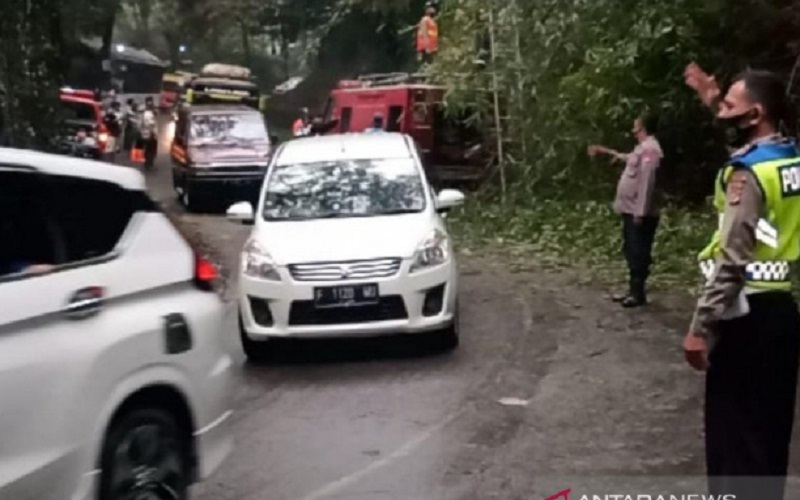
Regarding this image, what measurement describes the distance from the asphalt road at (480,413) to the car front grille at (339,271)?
73cm

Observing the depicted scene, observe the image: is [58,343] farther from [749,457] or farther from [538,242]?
[538,242]

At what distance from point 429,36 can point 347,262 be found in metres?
16.1

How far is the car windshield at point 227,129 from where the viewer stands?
28.7 metres

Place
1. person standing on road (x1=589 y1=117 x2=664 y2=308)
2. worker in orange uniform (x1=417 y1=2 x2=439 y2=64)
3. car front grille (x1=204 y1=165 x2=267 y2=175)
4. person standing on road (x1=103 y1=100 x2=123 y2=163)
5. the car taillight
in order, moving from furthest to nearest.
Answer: person standing on road (x1=103 y1=100 x2=123 y2=163), car front grille (x1=204 y1=165 x2=267 y2=175), worker in orange uniform (x1=417 y1=2 x2=439 y2=64), person standing on road (x1=589 y1=117 x2=664 y2=308), the car taillight

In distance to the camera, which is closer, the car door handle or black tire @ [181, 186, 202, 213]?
the car door handle

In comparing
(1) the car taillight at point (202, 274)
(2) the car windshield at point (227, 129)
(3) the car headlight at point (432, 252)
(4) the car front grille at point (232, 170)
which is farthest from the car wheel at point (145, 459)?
(2) the car windshield at point (227, 129)

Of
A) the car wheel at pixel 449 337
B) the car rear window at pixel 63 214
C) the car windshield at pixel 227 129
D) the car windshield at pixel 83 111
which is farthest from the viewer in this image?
the car windshield at pixel 83 111

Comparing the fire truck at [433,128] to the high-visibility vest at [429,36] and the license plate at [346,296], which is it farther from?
the license plate at [346,296]

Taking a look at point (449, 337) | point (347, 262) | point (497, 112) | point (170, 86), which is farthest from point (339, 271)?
point (170, 86)

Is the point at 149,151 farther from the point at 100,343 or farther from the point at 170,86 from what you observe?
the point at 100,343

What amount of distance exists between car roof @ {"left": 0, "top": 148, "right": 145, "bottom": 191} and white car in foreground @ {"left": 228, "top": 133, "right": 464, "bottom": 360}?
469 centimetres

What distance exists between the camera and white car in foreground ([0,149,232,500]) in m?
5.38

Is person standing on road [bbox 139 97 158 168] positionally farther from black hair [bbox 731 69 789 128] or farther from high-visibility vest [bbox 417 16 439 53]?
black hair [bbox 731 69 789 128]

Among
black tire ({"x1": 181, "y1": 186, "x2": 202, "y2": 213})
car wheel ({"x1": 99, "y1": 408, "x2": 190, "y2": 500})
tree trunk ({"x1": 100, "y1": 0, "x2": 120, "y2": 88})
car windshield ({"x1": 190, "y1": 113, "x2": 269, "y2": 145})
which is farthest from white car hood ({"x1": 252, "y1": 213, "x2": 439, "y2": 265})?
tree trunk ({"x1": 100, "y1": 0, "x2": 120, "y2": 88})
